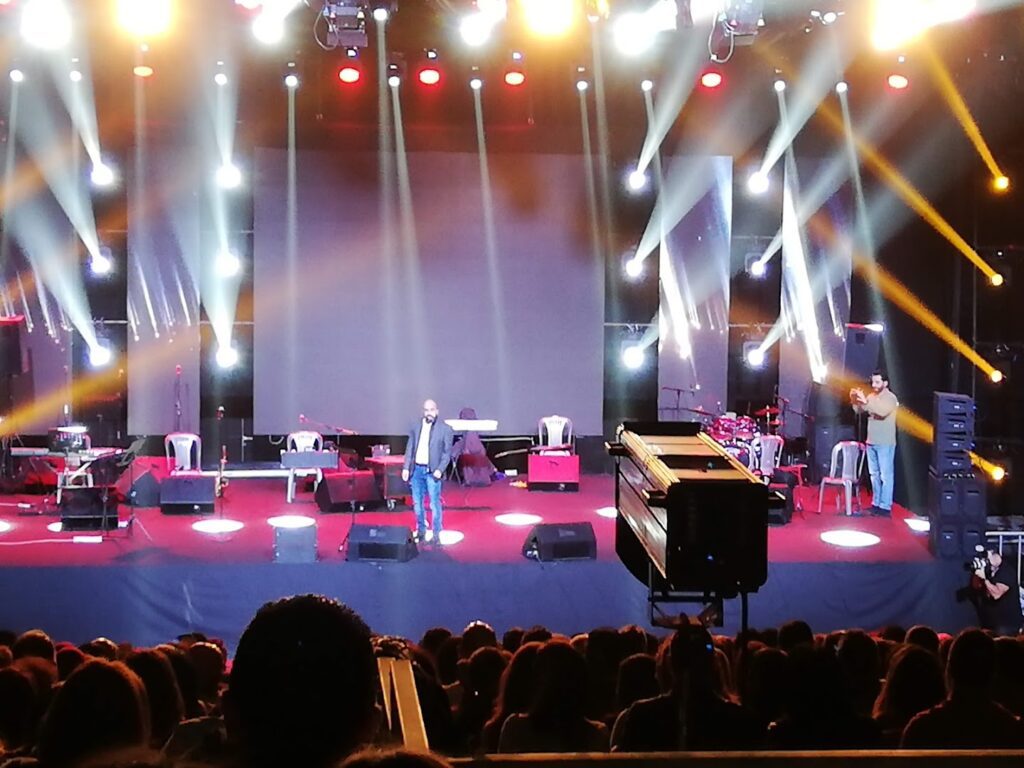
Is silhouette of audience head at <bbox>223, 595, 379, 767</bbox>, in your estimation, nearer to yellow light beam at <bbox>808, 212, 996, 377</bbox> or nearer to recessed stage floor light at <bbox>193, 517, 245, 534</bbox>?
recessed stage floor light at <bbox>193, 517, 245, 534</bbox>

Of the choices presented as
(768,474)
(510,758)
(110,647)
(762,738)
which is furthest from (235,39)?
(510,758)

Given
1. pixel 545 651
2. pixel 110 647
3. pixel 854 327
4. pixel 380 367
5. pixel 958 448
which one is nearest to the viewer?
pixel 545 651

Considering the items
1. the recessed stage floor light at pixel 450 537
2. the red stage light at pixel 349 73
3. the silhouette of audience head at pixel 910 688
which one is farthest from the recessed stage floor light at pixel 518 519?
the silhouette of audience head at pixel 910 688

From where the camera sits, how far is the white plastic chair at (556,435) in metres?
14.1

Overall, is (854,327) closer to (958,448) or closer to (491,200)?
(958,448)

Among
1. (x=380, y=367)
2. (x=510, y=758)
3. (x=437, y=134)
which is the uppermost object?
(x=437, y=134)

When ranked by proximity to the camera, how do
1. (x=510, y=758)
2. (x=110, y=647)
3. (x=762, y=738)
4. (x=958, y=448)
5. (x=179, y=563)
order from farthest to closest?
(x=958, y=448) < (x=179, y=563) < (x=110, y=647) < (x=762, y=738) < (x=510, y=758)

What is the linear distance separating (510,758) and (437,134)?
1337 cm

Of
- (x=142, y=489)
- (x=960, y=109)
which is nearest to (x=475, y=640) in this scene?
(x=142, y=489)

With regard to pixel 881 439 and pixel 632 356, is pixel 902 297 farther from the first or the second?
pixel 632 356

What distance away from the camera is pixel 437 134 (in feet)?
48.3

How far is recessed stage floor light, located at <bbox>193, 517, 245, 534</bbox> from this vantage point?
37.1ft

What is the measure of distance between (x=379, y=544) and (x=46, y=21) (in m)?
5.89

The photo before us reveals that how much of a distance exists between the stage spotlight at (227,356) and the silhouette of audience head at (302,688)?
1350cm
